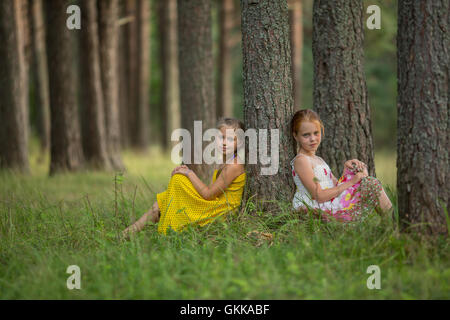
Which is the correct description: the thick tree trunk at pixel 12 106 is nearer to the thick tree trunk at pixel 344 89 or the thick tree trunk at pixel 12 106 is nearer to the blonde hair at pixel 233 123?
the blonde hair at pixel 233 123

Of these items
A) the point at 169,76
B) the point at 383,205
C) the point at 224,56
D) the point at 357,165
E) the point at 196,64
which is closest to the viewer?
the point at 383,205

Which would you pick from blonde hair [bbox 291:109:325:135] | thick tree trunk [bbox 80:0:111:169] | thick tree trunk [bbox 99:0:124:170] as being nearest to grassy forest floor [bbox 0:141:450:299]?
blonde hair [bbox 291:109:325:135]

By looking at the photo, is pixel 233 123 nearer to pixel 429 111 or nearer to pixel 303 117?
pixel 303 117

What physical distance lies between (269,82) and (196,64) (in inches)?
138

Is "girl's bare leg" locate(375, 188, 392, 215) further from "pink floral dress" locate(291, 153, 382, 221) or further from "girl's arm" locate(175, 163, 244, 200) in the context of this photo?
"girl's arm" locate(175, 163, 244, 200)

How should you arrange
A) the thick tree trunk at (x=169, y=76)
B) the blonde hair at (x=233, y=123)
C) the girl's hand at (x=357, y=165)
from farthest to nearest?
the thick tree trunk at (x=169, y=76)
the blonde hair at (x=233, y=123)
the girl's hand at (x=357, y=165)

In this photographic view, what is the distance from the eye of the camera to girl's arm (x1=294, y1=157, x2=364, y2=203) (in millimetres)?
4059

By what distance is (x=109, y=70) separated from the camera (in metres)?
11.0

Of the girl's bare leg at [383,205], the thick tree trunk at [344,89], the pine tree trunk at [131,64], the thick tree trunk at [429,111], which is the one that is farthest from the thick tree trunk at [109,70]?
the thick tree trunk at [429,111]

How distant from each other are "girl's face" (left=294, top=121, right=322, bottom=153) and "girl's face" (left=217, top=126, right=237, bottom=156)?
2.24 feet

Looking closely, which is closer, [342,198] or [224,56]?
[342,198]

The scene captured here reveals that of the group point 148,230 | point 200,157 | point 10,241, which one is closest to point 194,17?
point 200,157

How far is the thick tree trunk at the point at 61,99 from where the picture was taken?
9258 millimetres

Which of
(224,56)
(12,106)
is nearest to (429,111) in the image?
(12,106)
